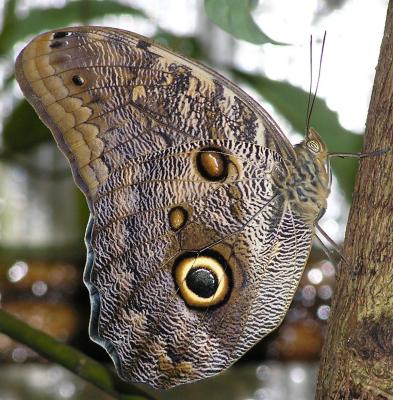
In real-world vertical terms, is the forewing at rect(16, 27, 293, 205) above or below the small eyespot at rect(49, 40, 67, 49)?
below

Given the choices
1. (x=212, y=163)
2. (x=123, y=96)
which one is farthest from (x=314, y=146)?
(x=123, y=96)

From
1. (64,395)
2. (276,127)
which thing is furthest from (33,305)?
(276,127)

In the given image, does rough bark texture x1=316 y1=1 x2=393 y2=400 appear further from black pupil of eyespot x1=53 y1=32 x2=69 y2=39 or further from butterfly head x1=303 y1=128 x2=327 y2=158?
black pupil of eyespot x1=53 y1=32 x2=69 y2=39

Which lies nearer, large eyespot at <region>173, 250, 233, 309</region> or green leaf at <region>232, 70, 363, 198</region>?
large eyespot at <region>173, 250, 233, 309</region>

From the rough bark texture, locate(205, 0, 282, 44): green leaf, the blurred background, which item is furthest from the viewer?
the blurred background

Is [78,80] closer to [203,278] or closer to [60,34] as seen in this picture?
[60,34]

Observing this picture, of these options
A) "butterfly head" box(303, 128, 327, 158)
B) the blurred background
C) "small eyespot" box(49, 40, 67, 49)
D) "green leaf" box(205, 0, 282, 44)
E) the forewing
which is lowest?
the blurred background

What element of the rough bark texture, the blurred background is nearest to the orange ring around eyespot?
the rough bark texture

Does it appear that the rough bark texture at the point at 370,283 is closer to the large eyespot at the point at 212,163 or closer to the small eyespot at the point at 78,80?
the large eyespot at the point at 212,163
